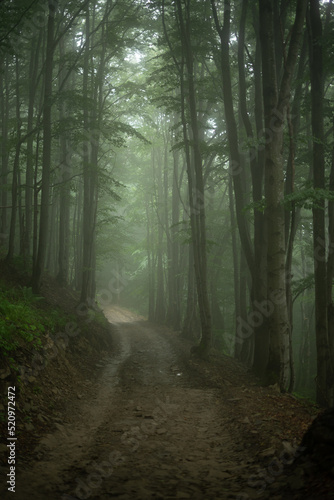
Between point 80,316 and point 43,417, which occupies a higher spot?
point 80,316

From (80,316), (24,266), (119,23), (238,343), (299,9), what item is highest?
(119,23)

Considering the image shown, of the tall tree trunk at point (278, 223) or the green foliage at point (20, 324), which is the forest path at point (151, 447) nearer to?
the tall tree trunk at point (278, 223)

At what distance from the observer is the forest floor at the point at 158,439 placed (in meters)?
3.52

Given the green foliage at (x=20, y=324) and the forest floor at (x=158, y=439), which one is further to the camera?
the green foliage at (x=20, y=324)

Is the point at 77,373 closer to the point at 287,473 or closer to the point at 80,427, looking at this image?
the point at 80,427

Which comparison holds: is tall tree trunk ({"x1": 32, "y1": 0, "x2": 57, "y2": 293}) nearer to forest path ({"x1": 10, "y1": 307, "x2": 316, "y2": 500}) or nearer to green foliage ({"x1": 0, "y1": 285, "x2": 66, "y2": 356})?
green foliage ({"x1": 0, "y1": 285, "x2": 66, "y2": 356})

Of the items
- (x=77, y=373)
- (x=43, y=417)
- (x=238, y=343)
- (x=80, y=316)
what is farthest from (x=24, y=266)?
(x=238, y=343)

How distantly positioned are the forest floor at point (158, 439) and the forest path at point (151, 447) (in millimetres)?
15

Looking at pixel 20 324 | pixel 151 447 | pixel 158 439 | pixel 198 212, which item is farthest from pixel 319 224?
pixel 20 324

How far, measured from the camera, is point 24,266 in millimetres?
12688

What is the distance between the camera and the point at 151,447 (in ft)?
15.7

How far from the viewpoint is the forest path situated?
3.57 m

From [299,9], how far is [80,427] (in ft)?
30.7

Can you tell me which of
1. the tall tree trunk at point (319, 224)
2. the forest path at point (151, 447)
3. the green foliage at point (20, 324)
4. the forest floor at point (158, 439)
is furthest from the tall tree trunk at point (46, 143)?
the tall tree trunk at point (319, 224)
